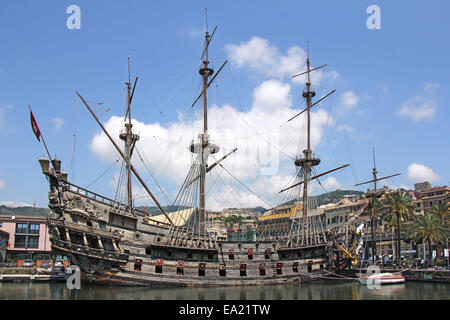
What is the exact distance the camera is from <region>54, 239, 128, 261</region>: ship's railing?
114ft

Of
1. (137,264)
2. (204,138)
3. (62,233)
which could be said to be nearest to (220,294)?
(137,264)

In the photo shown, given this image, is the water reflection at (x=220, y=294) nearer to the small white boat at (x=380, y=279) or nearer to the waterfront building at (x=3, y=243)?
the small white boat at (x=380, y=279)

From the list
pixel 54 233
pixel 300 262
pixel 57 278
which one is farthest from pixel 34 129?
pixel 300 262

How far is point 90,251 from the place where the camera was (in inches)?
1385

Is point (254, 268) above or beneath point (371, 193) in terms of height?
beneath

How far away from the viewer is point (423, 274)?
44938 millimetres

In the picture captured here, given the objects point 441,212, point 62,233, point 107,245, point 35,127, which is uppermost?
point 35,127

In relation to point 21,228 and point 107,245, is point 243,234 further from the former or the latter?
point 107,245

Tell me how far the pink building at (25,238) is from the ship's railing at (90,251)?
38403 millimetres

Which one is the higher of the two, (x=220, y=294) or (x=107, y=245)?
(x=107, y=245)

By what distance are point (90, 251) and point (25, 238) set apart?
4264 centimetres

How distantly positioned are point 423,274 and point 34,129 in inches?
1699

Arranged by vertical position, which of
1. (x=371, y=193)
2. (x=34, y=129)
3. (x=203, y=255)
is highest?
(x=34, y=129)
